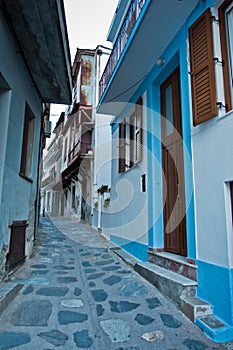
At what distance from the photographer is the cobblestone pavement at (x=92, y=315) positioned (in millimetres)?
2324

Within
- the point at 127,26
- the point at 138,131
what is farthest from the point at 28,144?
the point at 127,26

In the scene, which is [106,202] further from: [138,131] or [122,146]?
[138,131]

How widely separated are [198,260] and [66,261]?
3.03m

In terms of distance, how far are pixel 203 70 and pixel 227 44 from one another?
1.21 ft

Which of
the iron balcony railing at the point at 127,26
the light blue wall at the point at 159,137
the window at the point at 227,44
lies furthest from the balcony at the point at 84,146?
the window at the point at 227,44

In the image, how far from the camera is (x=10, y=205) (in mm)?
3947

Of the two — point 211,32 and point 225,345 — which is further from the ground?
point 211,32

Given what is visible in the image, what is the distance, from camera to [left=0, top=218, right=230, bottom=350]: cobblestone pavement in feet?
7.63

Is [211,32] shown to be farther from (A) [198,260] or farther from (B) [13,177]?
(B) [13,177]

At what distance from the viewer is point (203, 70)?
3.11 metres

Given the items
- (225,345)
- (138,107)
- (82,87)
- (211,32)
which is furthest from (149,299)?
(82,87)

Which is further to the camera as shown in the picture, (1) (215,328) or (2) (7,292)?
(2) (7,292)

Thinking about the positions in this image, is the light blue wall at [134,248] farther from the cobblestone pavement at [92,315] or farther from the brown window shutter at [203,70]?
the brown window shutter at [203,70]

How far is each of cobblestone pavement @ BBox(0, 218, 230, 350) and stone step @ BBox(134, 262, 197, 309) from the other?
10cm
